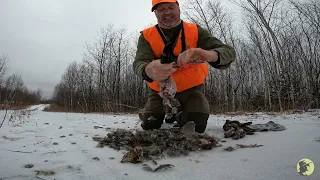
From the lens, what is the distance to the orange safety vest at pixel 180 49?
228 centimetres

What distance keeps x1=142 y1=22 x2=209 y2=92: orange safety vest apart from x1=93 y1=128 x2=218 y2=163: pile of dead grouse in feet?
2.39

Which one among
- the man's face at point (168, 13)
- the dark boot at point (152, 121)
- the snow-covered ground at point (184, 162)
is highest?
the man's face at point (168, 13)

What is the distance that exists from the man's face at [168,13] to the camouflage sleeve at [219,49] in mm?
361

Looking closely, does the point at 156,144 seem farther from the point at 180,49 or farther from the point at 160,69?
the point at 180,49

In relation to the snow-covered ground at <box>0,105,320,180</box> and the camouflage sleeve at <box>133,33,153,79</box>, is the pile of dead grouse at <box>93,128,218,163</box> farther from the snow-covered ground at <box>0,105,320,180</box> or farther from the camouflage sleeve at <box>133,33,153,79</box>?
the camouflage sleeve at <box>133,33,153,79</box>

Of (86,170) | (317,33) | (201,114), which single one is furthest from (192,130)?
(317,33)

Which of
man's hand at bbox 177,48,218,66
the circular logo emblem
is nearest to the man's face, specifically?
man's hand at bbox 177,48,218,66

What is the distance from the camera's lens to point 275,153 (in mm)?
1323

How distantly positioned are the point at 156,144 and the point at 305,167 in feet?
3.34

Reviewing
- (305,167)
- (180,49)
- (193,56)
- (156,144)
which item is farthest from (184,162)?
(180,49)

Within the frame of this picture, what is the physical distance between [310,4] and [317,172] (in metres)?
13.9

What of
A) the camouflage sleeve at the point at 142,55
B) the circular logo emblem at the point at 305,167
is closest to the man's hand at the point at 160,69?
the camouflage sleeve at the point at 142,55

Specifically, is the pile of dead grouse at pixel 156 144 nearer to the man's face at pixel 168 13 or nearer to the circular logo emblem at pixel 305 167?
the circular logo emblem at pixel 305 167

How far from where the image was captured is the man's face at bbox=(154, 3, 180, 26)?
2.13m
